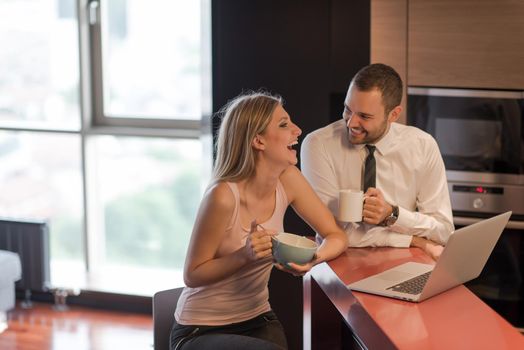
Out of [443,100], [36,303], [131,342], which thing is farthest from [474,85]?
[36,303]

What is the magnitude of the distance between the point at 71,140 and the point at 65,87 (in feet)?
1.09

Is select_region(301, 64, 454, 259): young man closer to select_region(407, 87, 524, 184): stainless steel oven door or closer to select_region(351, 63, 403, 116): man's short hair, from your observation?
select_region(351, 63, 403, 116): man's short hair

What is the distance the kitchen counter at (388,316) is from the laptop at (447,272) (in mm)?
29

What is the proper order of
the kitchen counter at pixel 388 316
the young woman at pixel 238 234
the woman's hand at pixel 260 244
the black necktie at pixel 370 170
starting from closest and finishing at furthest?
the kitchen counter at pixel 388 316 → the woman's hand at pixel 260 244 → the young woman at pixel 238 234 → the black necktie at pixel 370 170

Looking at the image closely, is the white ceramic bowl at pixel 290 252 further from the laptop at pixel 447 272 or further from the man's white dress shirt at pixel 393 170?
the man's white dress shirt at pixel 393 170

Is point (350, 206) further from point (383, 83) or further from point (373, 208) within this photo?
point (383, 83)

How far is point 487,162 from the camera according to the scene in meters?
4.05

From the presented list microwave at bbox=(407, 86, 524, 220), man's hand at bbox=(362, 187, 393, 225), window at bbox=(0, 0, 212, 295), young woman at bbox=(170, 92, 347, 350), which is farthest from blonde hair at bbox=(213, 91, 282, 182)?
window at bbox=(0, 0, 212, 295)

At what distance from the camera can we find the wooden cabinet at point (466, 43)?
3.90 meters

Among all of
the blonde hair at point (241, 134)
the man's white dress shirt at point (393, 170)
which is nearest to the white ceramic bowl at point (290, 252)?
the blonde hair at point (241, 134)

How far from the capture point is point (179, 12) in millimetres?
5094

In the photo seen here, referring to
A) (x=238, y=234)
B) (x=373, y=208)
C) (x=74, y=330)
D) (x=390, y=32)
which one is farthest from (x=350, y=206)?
→ (x=74, y=330)

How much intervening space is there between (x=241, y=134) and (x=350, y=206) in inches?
16.9

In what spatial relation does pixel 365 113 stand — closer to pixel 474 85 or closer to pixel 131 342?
pixel 474 85
